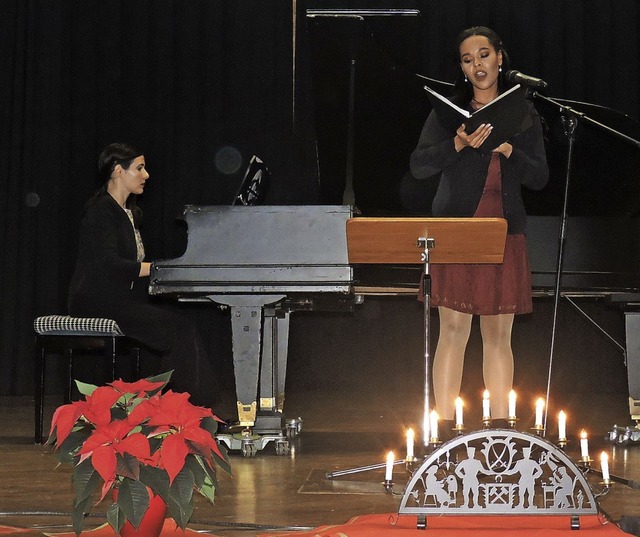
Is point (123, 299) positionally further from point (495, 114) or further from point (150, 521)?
point (150, 521)

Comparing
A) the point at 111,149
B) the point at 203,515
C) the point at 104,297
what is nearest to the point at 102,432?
the point at 203,515

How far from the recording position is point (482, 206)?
304cm

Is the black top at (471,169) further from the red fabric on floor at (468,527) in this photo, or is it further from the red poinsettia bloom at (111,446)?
the red poinsettia bloom at (111,446)

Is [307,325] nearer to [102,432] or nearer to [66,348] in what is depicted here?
[66,348]

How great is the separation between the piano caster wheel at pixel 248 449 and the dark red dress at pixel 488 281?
945 millimetres

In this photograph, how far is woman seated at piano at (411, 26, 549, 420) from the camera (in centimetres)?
301

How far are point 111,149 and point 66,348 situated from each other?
Result: 91cm

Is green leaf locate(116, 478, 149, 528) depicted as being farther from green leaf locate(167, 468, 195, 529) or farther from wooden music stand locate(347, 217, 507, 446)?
wooden music stand locate(347, 217, 507, 446)

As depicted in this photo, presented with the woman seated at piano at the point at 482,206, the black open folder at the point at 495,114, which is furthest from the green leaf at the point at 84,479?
the woman seated at piano at the point at 482,206

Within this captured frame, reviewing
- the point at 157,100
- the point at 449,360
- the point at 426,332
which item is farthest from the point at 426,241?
the point at 157,100

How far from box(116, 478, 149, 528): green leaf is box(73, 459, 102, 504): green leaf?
5 cm

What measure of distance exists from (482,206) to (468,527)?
1.25 meters

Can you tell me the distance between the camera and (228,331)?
6031 mm

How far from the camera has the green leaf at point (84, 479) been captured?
5.56 ft
